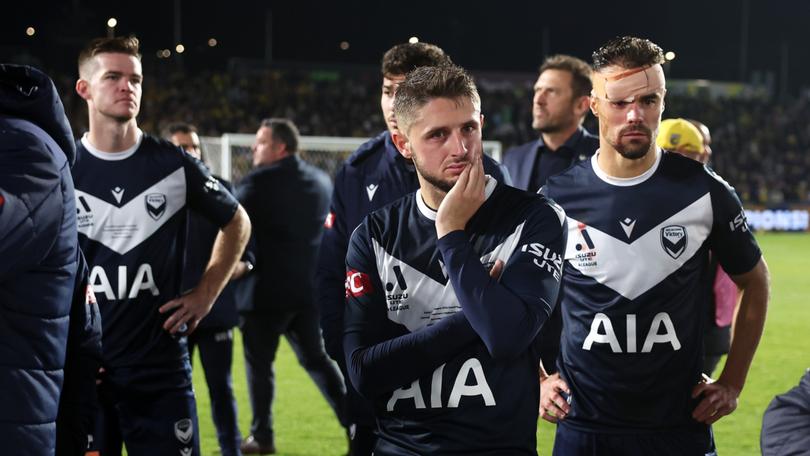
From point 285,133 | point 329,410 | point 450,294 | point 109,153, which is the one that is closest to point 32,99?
point 450,294

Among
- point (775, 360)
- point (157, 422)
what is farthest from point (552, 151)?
point (775, 360)

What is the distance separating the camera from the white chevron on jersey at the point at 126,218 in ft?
13.3

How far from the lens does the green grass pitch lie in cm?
650

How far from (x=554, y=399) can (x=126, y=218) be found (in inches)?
75.2

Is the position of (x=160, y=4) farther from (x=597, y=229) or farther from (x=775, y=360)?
(x=597, y=229)

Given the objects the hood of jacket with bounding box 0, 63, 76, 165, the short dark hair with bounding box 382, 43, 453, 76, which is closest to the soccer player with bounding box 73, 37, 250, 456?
the short dark hair with bounding box 382, 43, 453, 76

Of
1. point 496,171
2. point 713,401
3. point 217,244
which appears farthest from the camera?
point 217,244

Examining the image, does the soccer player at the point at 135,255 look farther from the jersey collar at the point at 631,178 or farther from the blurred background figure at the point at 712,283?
the blurred background figure at the point at 712,283

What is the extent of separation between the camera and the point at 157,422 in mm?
3979

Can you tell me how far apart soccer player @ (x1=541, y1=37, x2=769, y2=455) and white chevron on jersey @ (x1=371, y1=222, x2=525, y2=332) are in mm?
935

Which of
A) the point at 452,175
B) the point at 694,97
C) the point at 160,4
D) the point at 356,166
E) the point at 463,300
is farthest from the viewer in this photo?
the point at 694,97

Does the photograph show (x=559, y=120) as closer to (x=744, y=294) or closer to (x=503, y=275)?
(x=744, y=294)

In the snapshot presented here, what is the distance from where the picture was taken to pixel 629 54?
345 cm

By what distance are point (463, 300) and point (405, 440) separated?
458 mm
